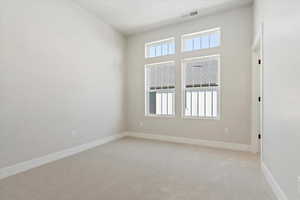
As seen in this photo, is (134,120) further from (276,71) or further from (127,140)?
Answer: (276,71)

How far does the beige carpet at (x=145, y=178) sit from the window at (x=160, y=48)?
266cm

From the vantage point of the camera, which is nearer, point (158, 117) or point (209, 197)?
point (209, 197)

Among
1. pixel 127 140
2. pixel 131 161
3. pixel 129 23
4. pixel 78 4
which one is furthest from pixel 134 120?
pixel 78 4

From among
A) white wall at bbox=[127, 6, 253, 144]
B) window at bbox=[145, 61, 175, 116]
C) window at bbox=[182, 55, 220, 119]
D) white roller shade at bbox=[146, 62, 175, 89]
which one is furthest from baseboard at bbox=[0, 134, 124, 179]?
window at bbox=[182, 55, 220, 119]

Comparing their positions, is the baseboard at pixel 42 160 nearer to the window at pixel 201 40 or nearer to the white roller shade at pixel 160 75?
the white roller shade at pixel 160 75

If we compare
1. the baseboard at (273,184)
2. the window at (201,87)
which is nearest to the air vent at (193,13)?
the window at (201,87)

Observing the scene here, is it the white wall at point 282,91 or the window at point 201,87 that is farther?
the window at point 201,87

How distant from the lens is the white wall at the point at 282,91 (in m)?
1.42

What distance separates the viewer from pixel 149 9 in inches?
138

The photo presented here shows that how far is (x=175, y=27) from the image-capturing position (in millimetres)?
4090

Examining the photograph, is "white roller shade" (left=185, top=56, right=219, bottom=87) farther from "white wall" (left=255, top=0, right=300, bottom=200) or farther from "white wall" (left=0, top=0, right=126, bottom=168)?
"white wall" (left=0, top=0, right=126, bottom=168)

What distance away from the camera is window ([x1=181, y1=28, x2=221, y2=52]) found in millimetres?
3686

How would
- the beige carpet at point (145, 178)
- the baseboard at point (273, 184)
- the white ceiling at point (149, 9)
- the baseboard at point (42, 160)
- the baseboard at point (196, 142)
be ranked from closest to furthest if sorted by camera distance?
1. the baseboard at point (273, 184)
2. the beige carpet at point (145, 178)
3. the baseboard at point (42, 160)
4. the white ceiling at point (149, 9)
5. the baseboard at point (196, 142)

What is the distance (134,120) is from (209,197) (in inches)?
127
